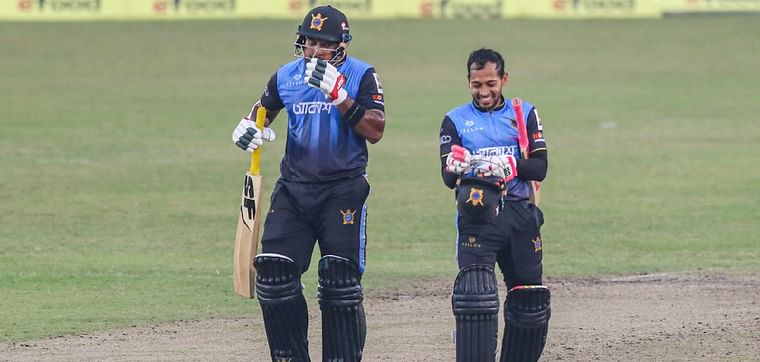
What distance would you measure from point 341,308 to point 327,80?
1.33m

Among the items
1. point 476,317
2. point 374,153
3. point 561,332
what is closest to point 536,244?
point 476,317

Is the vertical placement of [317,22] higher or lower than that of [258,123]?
higher

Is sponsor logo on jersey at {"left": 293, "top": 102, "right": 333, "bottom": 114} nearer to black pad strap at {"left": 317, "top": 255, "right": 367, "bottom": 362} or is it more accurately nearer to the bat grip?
the bat grip

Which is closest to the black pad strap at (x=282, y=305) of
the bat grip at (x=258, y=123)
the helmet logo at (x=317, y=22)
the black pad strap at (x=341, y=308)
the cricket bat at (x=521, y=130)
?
the black pad strap at (x=341, y=308)

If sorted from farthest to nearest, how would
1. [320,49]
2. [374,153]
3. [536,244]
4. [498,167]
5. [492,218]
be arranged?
[374,153], [320,49], [536,244], [492,218], [498,167]

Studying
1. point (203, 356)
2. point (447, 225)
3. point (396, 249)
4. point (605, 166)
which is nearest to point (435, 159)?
point (605, 166)

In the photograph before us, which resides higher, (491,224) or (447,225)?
(491,224)

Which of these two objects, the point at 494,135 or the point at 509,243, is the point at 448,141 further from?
the point at 509,243

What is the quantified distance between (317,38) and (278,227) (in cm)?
113

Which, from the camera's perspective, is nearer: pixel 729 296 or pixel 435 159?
pixel 729 296

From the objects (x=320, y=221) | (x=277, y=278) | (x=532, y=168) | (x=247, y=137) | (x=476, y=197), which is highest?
(x=247, y=137)

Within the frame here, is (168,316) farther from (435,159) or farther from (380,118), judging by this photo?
(435,159)

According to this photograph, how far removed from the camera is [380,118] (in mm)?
8922

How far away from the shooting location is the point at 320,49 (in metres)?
9.03
